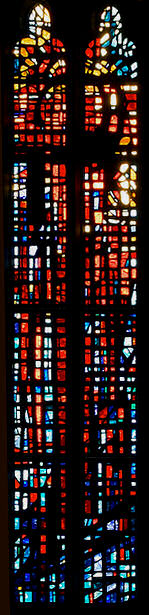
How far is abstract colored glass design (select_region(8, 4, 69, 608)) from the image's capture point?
3555 millimetres

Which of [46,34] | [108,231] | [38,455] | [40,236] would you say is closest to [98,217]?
[108,231]

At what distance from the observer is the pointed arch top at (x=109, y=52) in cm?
356

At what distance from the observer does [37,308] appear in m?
3.58

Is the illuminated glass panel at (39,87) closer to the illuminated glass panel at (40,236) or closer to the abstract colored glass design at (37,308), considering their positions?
the abstract colored glass design at (37,308)

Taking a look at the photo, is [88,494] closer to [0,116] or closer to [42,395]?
[42,395]

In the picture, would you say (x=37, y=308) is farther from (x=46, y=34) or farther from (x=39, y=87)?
(x=46, y=34)

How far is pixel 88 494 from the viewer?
359cm

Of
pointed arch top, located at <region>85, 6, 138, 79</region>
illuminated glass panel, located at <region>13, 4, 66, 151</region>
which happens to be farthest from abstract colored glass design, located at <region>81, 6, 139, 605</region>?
illuminated glass panel, located at <region>13, 4, 66, 151</region>

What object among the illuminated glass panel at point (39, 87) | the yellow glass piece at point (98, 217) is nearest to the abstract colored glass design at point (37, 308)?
the illuminated glass panel at point (39, 87)

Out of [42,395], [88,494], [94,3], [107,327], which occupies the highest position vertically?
[94,3]

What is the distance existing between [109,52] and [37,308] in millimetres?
1003

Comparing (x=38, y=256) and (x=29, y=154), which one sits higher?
(x=29, y=154)

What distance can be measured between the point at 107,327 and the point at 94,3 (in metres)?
1.21

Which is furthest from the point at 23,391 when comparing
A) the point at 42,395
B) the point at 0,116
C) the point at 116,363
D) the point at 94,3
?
the point at 94,3
